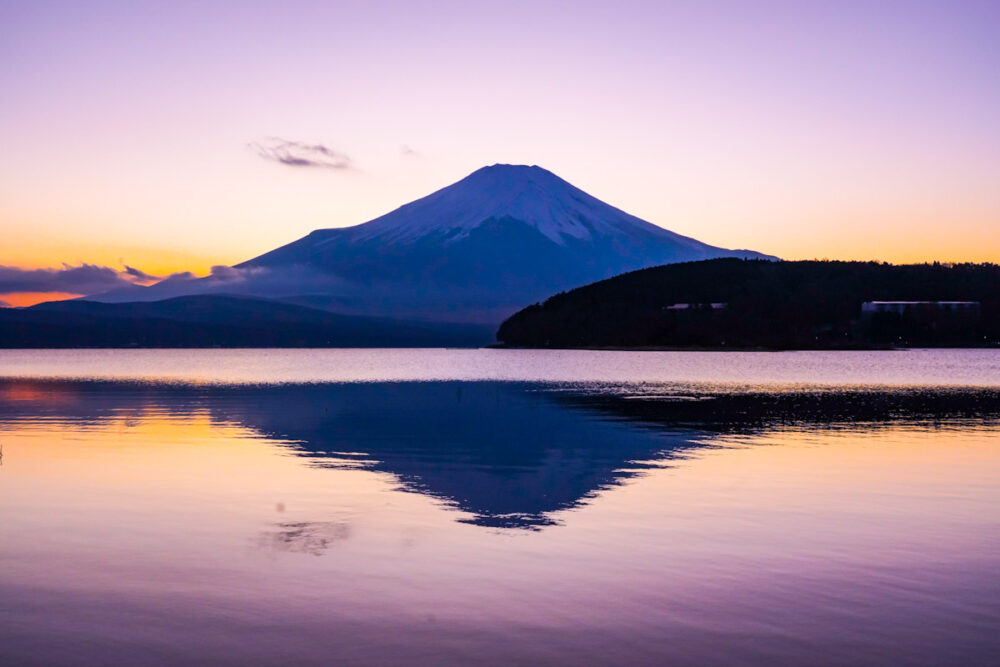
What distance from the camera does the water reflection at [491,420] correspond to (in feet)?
83.9

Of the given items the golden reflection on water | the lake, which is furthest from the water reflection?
the golden reflection on water

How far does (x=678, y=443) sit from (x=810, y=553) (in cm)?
1980

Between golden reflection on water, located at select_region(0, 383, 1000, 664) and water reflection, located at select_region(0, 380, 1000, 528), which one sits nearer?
golden reflection on water, located at select_region(0, 383, 1000, 664)

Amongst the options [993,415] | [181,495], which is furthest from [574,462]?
[993,415]

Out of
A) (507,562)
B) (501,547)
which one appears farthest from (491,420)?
(507,562)

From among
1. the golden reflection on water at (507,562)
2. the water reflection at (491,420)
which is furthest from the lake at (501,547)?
the water reflection at (491,420)

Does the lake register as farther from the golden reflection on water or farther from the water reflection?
the water reflection

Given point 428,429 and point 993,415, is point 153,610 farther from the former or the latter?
point 993,415

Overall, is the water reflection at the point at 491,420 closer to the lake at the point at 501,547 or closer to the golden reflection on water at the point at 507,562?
the lake at the point at 501,547

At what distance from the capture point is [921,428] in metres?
42.5

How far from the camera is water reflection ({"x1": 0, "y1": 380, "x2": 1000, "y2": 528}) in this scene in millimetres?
25562

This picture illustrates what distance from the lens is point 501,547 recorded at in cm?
1781

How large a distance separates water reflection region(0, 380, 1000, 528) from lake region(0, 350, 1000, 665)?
0.90ft

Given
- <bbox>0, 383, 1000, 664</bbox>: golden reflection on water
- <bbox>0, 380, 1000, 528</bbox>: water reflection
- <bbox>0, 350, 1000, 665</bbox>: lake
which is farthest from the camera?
<bbox>0, 380, 1000, 528</bbox>: water reflection
